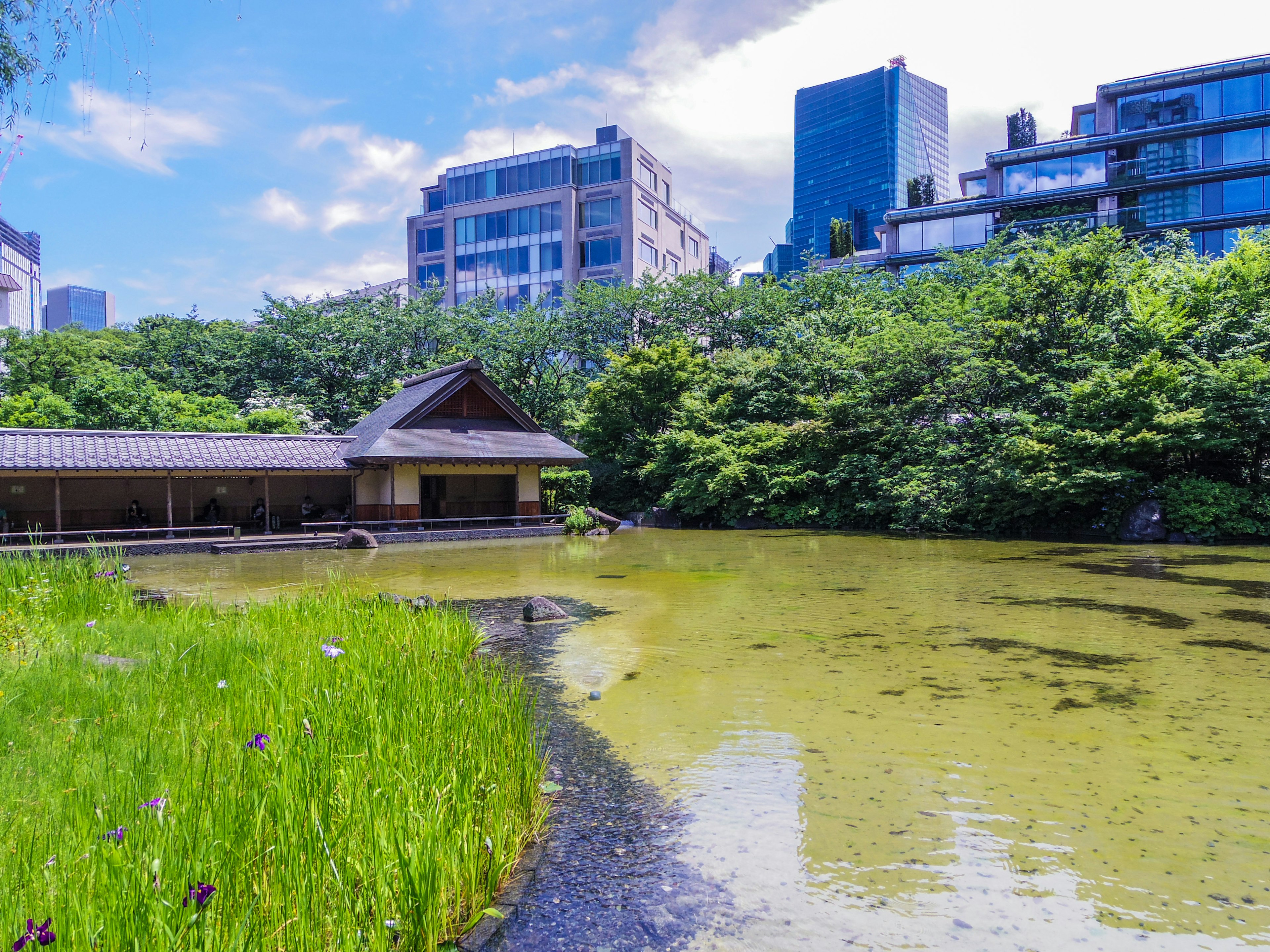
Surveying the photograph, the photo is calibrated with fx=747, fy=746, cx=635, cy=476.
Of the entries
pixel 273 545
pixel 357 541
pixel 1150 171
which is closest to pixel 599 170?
pixel 1150 171

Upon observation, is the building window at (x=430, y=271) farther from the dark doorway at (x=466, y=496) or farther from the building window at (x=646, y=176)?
the dark doorway at (x=466, y=496)

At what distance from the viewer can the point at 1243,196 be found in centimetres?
3619

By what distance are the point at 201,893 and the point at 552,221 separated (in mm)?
50712

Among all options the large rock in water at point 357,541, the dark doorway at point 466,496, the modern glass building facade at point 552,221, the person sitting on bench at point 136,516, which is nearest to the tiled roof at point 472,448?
the dark doorway at point 466,496

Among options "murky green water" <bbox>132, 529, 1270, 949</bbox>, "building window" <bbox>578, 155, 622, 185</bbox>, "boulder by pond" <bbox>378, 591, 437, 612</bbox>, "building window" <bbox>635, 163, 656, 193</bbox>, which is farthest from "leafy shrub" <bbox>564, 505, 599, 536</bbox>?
"building window" <bbox>635, 163, 656, 193</bbox>

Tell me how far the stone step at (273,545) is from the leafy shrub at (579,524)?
6.89 m

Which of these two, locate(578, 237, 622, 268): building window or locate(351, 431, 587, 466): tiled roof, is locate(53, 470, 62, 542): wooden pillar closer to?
locate(351, 431, 587, 466): tiled roof

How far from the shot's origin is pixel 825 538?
20656 mm

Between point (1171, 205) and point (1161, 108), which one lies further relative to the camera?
point (1161, 108)

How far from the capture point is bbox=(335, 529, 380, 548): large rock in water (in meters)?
19.5

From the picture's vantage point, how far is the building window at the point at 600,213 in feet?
159

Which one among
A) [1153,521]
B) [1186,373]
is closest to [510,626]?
[1153,521]

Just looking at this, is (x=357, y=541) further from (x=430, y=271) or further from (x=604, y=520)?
(x=430, y=271)

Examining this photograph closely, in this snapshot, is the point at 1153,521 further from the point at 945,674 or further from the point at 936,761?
the point at 936,761
